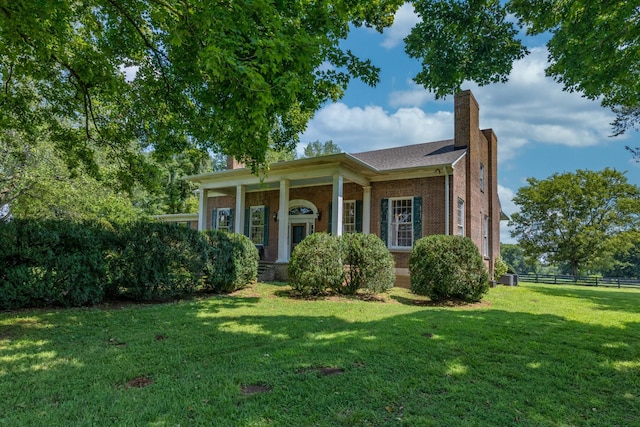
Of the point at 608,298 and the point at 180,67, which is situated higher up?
the point at 180,67

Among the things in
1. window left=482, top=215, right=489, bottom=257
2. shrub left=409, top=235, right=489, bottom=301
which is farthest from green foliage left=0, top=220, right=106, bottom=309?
window left=482, top=215, right=489, bottom=257

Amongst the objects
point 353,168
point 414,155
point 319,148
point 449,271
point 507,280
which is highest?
point 319,148

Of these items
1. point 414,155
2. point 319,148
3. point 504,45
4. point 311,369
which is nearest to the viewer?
point 311,369

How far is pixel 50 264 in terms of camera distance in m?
6.54

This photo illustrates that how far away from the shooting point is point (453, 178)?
41.4 ft

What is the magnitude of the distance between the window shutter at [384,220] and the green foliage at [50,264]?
379 inches

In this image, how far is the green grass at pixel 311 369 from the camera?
276cm

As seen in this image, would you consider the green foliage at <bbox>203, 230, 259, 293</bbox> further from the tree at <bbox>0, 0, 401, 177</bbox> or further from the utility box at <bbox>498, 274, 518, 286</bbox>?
the utility box at <bbox>498, 274, 518, 286</bbox>

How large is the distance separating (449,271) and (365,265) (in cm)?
221

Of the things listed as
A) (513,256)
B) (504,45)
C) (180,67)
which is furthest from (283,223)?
(513,256)

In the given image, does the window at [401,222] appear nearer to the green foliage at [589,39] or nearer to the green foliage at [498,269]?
the green foliage at [498,269]

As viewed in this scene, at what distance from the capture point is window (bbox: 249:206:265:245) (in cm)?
1702

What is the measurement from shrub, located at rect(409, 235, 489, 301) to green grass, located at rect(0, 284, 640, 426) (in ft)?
6.65

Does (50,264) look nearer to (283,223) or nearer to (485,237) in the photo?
(283,223)
